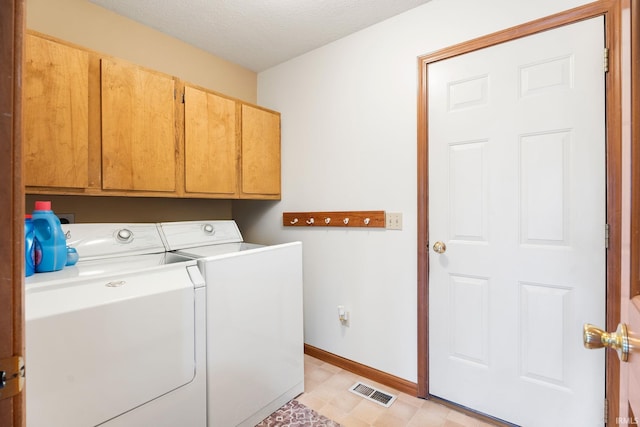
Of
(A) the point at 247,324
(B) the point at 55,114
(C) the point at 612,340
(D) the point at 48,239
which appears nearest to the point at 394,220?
(A) the point at 247,324

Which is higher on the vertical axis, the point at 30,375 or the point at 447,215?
the point at 447,215

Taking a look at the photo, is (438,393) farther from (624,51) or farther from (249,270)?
(624,51)

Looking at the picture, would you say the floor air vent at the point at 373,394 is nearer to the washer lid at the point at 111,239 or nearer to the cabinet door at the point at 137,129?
the washer lid at the point at 111,239

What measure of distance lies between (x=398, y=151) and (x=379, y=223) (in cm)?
49

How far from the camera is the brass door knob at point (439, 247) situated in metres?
1.75

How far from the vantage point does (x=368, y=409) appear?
1754 mm

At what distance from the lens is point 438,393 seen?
70.3 inches

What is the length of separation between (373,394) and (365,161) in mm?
1533

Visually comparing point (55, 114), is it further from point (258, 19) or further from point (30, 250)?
point (258, 19)

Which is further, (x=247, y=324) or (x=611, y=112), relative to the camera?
(x=247, y=324)

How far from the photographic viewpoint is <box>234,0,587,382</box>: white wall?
1.82 metres

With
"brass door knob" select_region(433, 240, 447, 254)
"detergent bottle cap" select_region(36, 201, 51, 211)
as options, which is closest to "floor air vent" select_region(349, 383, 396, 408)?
"brass door knob" select_region(433, 240, 447, 254)

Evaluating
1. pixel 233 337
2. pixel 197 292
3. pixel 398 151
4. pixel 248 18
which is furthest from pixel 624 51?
pixel 248 18

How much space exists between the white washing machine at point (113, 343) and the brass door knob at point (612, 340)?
4.40 ft
